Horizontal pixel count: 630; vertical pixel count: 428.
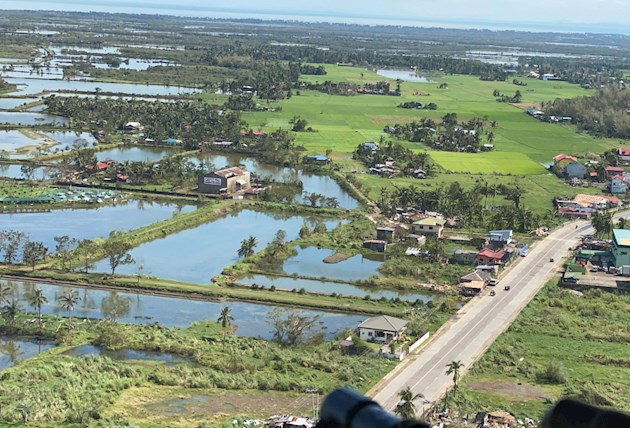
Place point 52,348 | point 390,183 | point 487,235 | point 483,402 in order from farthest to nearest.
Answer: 1. point 390,183
2. point 487,235
3. point 52,348
4. point 483,402

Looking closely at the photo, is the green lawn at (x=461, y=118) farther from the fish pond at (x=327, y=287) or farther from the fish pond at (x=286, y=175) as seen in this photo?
the fish pond at (x=327, y=287)

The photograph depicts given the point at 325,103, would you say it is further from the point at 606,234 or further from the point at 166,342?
the point at 166,342

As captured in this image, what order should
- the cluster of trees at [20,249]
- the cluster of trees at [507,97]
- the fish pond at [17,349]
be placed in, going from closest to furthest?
the fish pond at [17,349] < the cluster of trees at [20,249] < the cluster of trees at [507,97]

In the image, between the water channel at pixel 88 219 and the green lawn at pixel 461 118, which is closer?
the water channel at pixel 88 219

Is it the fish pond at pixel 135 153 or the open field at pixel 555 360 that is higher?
the open field at pixel 555 360

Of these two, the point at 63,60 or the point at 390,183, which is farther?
the point at 63,60

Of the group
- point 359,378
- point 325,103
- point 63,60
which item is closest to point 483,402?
point 359,378

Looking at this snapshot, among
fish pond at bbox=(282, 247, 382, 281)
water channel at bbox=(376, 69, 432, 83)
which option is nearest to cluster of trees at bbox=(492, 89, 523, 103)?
water channel at bbox=(376, 69, 432, 83)

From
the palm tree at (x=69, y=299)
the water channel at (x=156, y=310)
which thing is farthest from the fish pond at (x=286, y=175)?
the palm tree at (x=69, y=299)
